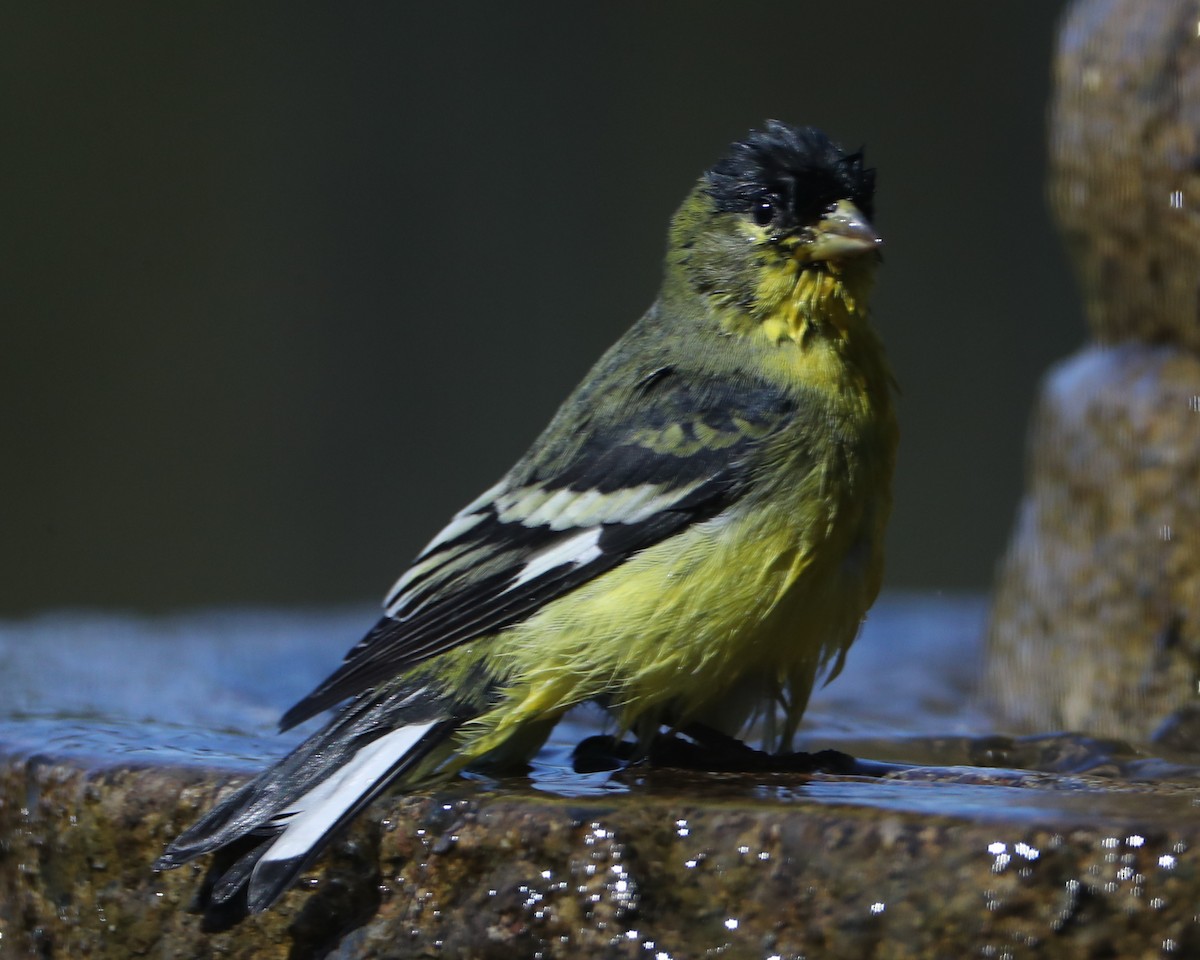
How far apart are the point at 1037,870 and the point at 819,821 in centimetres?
28

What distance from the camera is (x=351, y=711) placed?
9.23 ft

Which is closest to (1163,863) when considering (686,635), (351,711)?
(686,635)

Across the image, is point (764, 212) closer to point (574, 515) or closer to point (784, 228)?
point (784, 228)

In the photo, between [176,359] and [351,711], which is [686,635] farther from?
[176,359]

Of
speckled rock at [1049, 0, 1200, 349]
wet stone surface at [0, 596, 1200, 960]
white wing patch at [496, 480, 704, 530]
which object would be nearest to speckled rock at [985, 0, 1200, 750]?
speckled rock at [1049, 0, 1200, 349]

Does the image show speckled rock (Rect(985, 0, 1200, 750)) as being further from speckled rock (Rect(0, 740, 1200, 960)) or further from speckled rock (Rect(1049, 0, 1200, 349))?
speckled rock (Rect(0, 740, 1200, 960))

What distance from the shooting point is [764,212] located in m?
3.21

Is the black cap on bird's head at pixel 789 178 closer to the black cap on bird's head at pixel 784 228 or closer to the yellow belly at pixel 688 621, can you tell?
the black cap on bird's head at pixel 784 228

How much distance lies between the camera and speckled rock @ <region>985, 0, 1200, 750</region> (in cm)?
371

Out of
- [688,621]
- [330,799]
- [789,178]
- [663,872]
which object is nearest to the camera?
[663,872]

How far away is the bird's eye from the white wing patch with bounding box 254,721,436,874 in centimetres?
125

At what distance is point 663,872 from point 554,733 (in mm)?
1521

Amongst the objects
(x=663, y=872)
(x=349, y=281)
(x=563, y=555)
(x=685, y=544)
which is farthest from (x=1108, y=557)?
(x=349, y=281)

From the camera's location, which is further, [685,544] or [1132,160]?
[1132,160]
